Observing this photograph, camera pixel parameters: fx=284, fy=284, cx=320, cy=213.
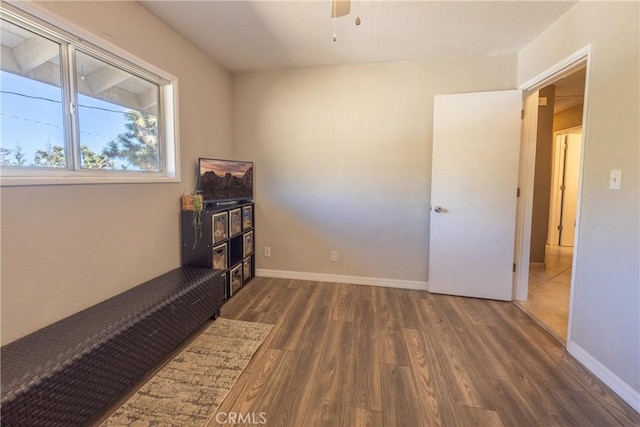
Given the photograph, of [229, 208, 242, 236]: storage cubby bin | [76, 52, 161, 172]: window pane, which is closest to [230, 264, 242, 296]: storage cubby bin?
[229, 208, 242, 236]: storage cubby bin

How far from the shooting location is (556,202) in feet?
17.0

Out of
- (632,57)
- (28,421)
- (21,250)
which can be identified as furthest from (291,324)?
(632,57)

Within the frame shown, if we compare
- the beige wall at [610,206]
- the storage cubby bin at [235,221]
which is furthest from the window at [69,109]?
the beige wall at [610,206]

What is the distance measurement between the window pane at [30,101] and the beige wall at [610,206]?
3.22 meters

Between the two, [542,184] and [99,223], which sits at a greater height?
[542,184]

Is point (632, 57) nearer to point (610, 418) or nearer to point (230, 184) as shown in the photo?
point (610, 418)

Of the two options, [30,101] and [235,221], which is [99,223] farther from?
[235,221]

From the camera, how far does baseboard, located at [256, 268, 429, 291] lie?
10.5 ft

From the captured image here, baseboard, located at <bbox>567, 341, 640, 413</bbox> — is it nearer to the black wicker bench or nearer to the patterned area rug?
the patterned area rug

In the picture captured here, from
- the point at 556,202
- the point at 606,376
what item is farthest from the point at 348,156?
the point at 556,202

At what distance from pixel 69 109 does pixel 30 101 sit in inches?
7.3

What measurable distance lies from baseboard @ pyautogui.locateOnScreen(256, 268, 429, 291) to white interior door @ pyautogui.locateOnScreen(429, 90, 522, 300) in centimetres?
33

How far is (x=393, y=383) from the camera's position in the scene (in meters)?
1.69

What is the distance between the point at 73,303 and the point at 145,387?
65 cm
